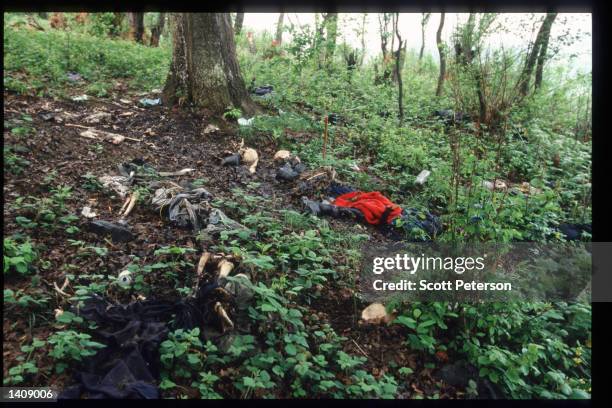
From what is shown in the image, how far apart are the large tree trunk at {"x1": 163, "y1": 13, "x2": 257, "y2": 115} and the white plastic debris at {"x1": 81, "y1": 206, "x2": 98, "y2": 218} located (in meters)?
2.89

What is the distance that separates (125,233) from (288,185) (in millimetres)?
2070

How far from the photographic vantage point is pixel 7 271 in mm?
2863

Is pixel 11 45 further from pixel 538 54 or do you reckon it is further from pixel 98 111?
pixel 538 54

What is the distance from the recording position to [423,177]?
5438 mm

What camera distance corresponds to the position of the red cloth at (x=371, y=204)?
14.5ft

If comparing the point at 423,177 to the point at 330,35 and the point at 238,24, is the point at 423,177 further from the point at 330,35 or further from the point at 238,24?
the point at 238,24

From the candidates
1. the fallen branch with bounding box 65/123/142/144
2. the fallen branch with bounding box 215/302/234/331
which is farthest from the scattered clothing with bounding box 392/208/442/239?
the fallen branch with bounding box 65/123/142/144

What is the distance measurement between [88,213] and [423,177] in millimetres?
3862

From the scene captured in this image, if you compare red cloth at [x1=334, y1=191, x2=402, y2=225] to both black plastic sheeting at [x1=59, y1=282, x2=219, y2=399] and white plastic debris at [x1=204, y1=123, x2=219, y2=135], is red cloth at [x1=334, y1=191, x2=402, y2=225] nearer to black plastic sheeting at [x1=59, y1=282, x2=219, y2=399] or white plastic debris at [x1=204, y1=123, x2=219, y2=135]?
black plastic sheeting at [x1=59, y1=282, x2=219, y2=399]

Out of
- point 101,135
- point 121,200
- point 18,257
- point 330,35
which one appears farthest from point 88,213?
point 330,35

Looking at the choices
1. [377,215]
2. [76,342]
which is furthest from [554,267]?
[76,342]

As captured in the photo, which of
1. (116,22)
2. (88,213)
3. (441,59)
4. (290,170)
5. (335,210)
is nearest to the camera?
(88,213)

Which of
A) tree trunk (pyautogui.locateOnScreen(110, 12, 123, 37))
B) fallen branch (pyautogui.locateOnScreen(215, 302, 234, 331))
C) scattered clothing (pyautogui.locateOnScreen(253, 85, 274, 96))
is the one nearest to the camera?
fallen branch (pyautogui.locateOnScreen(215, 302, 234, 331))

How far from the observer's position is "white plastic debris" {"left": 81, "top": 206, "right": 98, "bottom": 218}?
371cm
